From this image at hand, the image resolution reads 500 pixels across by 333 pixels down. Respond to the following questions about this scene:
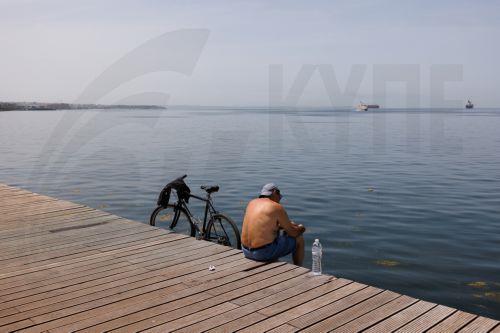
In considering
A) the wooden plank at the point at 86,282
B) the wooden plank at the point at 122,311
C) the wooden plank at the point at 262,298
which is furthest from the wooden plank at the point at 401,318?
the wooden plank at the point at 86,282

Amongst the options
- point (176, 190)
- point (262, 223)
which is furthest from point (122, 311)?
point (176, 190)

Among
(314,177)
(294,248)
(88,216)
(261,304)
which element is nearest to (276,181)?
(314,177)

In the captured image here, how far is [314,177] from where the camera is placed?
81.4 ft

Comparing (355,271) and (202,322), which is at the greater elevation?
(202,322)

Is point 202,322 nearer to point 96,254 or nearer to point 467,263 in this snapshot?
point 96,254

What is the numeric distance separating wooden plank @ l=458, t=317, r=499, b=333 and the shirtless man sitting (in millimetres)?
3192

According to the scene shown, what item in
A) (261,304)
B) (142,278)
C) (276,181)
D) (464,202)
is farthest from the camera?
(276,181)

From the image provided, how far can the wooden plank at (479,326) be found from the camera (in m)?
5.79

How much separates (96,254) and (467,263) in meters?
8.26

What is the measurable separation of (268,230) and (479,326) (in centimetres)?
343

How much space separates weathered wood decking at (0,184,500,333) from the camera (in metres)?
6.02

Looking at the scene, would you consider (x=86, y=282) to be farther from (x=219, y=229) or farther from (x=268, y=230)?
(x=219, y=229)

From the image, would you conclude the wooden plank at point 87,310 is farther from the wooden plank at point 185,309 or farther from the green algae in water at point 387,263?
the green algae in water at point 387,263

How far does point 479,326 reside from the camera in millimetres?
5898
